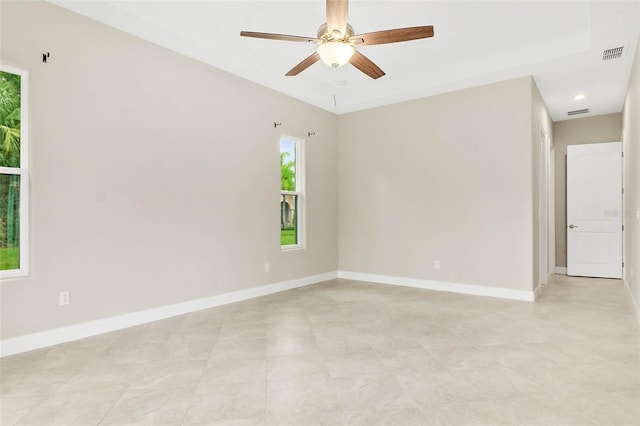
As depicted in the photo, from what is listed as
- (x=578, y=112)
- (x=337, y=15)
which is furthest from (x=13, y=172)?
(x=578, y=112)

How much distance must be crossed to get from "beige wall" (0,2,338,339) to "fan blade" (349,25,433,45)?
229cm

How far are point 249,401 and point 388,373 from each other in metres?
0.97

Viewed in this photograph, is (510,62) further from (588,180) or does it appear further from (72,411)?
(72,411)

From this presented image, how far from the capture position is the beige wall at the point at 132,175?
3037 mm

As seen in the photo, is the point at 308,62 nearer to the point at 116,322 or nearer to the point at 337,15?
the point at 337,15

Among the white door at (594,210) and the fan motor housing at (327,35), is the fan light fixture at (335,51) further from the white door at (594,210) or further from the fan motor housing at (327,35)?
the white door at (594,210)

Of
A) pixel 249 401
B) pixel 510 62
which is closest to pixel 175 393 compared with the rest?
pixel 249 401

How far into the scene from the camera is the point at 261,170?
16.5ft

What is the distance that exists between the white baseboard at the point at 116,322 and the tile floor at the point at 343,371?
10 cm

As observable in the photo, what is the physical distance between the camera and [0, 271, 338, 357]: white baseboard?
2904mm

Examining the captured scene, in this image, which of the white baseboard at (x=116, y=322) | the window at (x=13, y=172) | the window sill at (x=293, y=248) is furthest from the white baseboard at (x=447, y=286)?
the window at (x=13, y=172)

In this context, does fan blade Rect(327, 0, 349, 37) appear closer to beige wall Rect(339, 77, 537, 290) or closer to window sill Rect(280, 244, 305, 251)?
beige wall Rect(339, 77, 537, 290)

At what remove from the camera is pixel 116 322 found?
3490 millimetres

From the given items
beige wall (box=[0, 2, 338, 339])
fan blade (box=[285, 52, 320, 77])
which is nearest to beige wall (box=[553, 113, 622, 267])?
beige wall (box=[0, 2, 338, 339])
